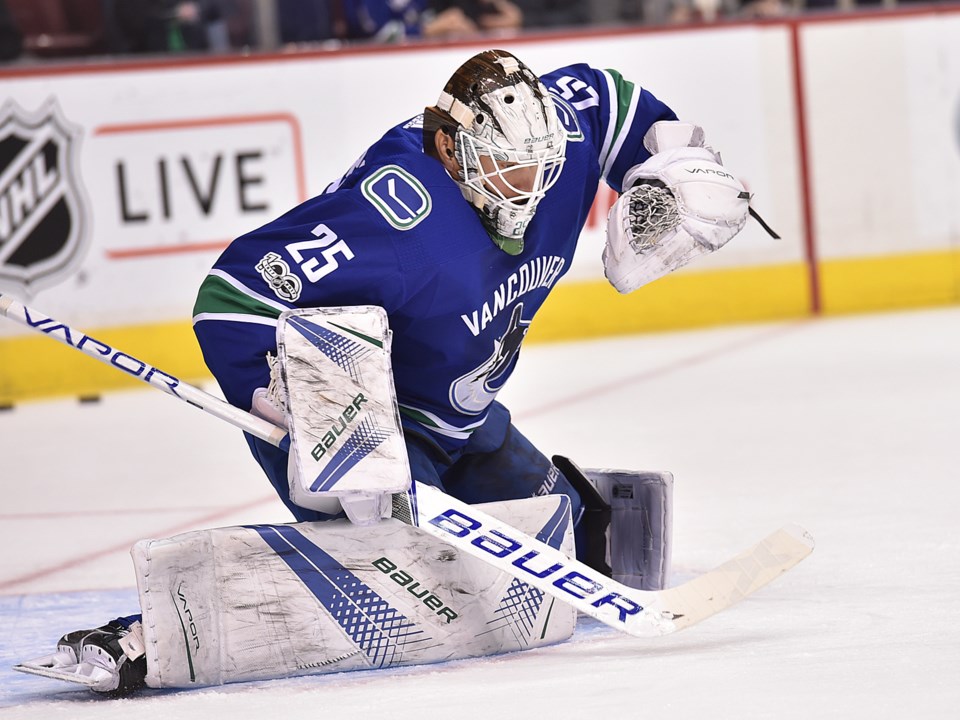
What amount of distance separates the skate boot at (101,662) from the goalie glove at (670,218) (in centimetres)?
88

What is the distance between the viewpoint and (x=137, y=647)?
7.29ft

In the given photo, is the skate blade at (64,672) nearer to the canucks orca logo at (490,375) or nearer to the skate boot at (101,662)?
the skate boot at (101,662)

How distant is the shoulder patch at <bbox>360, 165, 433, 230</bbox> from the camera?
2.33 meters

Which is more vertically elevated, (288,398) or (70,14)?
(70,14)

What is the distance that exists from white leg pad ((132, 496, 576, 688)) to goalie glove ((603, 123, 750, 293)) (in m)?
0.39

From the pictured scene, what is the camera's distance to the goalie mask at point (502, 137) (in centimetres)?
228

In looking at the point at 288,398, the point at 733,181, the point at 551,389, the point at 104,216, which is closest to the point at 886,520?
the point at 733,181

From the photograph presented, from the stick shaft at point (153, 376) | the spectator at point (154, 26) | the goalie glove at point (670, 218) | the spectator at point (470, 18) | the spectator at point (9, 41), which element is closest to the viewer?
the stick shaft at point (153, 376)

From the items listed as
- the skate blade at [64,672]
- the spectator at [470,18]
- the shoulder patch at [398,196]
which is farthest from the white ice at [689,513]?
the spectator at [470,18]

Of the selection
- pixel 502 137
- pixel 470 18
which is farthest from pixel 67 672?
pixel 470 18

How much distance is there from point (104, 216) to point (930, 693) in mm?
4337

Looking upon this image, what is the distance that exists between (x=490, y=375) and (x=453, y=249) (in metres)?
0.26

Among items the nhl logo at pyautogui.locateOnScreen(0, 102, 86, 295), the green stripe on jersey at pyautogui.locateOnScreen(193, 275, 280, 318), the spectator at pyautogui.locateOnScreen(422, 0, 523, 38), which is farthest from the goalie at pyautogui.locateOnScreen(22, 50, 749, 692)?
the spectator at pyautogui.locateOnScreen(422, 0, 523, 38)

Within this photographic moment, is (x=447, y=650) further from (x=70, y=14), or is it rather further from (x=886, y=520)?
(x=70, y=14)
